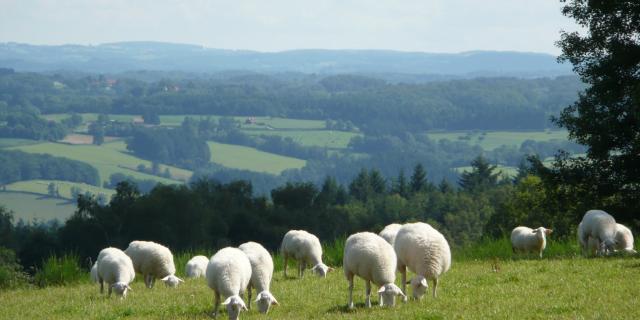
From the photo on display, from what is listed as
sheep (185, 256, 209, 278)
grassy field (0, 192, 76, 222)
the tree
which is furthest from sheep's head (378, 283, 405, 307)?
grassy field (0, 192, 76, 222)

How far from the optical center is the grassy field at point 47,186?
577ft

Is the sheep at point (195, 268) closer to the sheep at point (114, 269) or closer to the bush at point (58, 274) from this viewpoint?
the bush at point (58, 274)

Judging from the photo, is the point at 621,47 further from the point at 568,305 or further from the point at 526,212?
the point at 526,212

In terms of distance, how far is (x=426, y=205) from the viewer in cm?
12594

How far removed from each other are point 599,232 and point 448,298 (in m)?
8.15

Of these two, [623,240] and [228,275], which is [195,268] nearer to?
[228,275]

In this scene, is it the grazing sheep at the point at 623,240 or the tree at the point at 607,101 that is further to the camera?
the tree at the point at 607,101

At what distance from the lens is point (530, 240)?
82.5 ft

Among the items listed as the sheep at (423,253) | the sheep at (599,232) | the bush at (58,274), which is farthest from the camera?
the bush at (58,274)

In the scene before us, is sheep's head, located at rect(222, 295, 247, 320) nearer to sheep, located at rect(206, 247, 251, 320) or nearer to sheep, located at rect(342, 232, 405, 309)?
sheep, located at rect(206, 247, 251, 320)

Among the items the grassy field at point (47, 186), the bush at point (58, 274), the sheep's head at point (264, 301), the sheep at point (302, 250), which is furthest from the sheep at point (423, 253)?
the grassy field at point (47, 186)

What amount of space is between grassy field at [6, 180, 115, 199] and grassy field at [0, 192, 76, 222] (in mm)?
2728

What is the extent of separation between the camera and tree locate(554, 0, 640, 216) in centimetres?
2941

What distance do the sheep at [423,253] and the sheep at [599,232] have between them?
673cm
